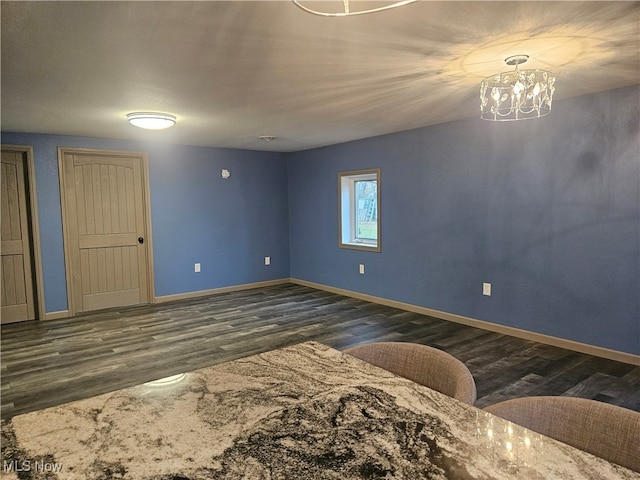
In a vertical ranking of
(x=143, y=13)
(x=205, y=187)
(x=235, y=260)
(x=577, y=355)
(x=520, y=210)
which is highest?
(x=143, y=13)

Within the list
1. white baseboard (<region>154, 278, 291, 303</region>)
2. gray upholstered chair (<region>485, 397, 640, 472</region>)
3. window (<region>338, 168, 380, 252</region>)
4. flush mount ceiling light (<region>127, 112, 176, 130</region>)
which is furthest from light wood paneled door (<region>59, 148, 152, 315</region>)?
gray upholstered chair (<region>485, 397, 640, 472</region>)

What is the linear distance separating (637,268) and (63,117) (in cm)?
521

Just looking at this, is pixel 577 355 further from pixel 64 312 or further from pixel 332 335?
pixel 64 312

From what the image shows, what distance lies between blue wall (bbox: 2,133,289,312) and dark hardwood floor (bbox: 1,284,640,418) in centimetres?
59

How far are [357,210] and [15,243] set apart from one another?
4.39 metres

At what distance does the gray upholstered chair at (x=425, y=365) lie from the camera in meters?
1.35

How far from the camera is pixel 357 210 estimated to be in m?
6.22

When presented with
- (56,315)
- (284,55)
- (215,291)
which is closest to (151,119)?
(284,55)

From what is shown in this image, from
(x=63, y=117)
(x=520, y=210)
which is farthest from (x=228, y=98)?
(x=520, y=210)

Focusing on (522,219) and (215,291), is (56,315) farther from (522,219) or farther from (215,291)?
(522,219)

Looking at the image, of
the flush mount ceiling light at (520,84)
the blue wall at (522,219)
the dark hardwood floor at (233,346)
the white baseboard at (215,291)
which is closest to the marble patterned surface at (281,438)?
the dark hardwood floor at (233,346)

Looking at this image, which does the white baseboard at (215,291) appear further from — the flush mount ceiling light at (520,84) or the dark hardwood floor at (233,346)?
the flush mount ceiling light at (520,84)

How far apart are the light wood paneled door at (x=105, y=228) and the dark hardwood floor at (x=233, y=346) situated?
315mm

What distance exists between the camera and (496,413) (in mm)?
1167
